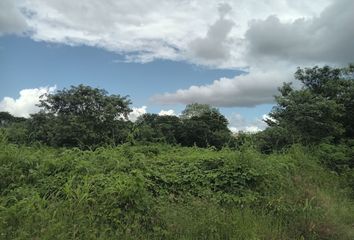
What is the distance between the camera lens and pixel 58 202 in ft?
23.3

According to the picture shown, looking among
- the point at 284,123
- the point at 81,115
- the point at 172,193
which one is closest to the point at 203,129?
the point at 81,115

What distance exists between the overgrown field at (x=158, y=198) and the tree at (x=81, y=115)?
72.6ft

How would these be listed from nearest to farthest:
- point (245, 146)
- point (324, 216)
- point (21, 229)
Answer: point (21, 229) → point (324, 216) → point (245, 146)

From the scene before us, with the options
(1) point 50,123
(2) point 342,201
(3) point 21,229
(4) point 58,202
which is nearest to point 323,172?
(2) point 342,201

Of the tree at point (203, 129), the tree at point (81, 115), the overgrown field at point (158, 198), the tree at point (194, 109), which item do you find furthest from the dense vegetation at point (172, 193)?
the tree at point (194, 109)

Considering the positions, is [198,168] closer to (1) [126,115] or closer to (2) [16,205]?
(2) [16,205]

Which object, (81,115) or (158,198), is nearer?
(158,198)

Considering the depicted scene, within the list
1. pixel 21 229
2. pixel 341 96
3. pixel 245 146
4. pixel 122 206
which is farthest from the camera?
pixel 341 96

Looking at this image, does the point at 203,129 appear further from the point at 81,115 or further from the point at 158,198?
the point at 158,198

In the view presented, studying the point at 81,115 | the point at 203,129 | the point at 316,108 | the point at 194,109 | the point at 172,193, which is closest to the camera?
the point at 172,193

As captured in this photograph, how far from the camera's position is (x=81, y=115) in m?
35.1

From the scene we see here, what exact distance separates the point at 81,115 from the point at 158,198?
27857 millimetres

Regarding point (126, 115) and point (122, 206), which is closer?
point (122, 206)

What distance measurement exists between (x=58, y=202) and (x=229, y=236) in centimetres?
270
